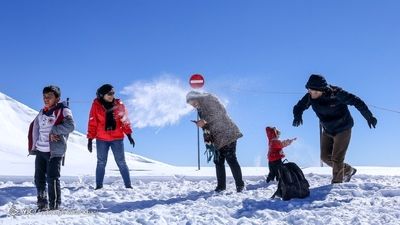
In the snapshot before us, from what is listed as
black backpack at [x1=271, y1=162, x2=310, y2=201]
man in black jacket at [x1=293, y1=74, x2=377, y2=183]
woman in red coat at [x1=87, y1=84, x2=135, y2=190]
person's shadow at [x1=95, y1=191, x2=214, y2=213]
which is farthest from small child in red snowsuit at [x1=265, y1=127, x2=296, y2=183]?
woman in red coat at [x1=87, y1=84, x2=135, y2=190]

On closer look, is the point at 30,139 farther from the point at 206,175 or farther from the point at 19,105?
the point at 19,105

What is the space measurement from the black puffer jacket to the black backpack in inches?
56.4

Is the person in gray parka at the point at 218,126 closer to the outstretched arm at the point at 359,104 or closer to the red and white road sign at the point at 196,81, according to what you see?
the outstretched arm at the point at 359,104

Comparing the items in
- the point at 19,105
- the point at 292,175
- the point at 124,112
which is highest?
the point at 19,105

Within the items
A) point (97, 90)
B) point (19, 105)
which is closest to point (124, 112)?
point (97, 90)

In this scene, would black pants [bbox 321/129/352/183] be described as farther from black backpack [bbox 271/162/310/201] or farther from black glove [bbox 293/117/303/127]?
black backpack [bbox 271/162/310/201]

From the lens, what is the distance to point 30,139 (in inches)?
265

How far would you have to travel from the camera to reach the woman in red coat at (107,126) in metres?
8.59

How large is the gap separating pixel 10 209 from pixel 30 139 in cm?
94

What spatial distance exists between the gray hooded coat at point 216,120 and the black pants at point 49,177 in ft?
7.32

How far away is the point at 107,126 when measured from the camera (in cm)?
Answer: 859

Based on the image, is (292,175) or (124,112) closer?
(292,175)

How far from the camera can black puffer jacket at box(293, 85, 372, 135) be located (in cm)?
766

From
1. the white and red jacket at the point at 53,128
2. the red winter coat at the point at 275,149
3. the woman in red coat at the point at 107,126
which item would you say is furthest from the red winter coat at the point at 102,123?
the red winter coat at the point at 275,149
